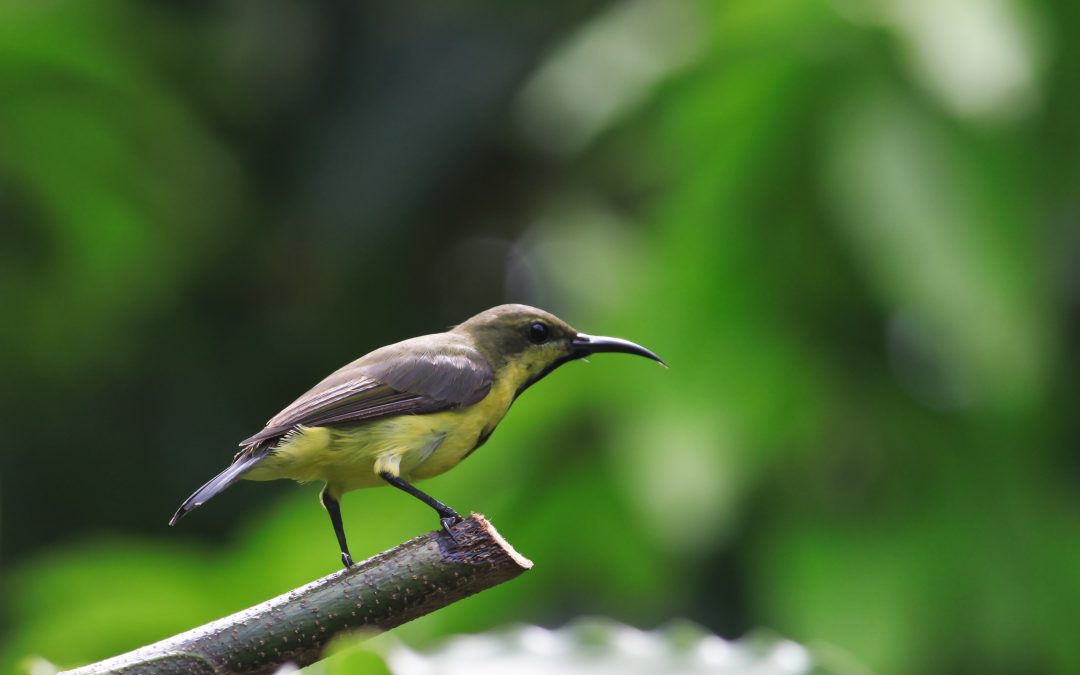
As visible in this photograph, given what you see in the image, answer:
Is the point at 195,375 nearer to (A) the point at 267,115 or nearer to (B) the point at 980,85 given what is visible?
(A) the point at 267,115

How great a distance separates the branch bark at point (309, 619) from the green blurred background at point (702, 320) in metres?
3.29

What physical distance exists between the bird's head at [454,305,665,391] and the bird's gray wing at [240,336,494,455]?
1.5 inches

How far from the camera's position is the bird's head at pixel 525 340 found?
2.17 meters

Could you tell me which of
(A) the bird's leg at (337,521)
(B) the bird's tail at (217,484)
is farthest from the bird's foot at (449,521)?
(B) the bird's tail at (217,484)

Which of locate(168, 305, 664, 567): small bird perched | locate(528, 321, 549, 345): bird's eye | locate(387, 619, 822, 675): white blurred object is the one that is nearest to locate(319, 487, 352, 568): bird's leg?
locate(168, 305, 664, 567): small bird perched

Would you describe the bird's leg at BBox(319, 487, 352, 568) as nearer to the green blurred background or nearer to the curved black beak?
the curved black beak

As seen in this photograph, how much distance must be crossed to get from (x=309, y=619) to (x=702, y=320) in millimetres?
3810

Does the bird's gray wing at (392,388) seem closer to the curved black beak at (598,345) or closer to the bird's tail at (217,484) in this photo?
the bird's tail at (217,484)

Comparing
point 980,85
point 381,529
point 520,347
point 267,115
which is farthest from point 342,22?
point 520,347

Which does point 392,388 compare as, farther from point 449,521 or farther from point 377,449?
point 449,521

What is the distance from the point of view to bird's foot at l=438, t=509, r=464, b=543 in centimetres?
183

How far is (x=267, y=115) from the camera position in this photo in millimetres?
8180

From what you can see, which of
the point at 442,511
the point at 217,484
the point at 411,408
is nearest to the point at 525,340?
the point at 411,408

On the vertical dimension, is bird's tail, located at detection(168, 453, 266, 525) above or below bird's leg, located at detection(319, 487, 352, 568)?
above
